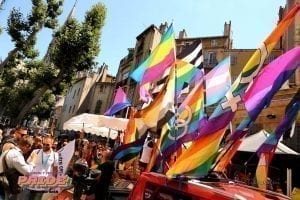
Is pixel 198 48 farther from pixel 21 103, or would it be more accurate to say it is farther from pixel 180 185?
pixel 21 103

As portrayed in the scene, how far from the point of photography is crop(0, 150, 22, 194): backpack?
527 centimetres

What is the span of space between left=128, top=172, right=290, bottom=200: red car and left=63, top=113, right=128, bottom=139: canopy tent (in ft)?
26.1

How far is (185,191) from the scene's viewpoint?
352cm

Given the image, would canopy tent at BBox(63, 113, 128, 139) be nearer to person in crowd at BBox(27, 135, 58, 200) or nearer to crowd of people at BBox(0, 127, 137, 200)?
crowd of people at BBox(0, 127, 137, 200)

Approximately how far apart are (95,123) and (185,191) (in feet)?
32.4

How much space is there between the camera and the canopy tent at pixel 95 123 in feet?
40.1

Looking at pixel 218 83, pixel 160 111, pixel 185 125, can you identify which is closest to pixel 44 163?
pixel 160 111

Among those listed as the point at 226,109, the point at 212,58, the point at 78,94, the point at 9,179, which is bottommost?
the point at 9,179

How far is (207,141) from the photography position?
411 centimetres

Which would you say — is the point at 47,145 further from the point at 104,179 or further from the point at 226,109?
the point at 226,109

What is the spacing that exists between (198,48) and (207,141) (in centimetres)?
445

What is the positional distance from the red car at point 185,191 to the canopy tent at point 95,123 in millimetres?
7944

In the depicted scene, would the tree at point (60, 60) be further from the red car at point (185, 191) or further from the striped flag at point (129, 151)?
the red car at point (185, 191)

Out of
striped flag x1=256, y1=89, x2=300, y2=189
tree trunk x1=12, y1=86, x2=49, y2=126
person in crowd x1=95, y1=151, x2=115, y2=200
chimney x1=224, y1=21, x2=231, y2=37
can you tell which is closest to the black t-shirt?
person in crowd x1=95, y1=151, x2=115, y2=200
